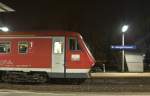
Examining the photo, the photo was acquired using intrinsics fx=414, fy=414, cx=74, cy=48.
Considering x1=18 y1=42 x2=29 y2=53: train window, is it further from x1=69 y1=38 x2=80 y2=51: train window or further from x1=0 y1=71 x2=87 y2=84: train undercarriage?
x1=69 y1=38 x2=80 y2=51: train window

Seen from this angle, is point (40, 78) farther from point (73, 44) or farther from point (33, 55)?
point (73, 44)

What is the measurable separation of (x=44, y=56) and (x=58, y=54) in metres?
0.77

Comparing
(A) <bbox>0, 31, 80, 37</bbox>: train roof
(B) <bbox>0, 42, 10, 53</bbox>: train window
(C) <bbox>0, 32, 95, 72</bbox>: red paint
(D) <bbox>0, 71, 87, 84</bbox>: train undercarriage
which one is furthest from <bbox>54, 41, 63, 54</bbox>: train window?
(B) <bbox>0, 42, 10, 53</bbox>: train window

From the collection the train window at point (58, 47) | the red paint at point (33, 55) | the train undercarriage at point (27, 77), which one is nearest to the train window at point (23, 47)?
the red paint at point (33, 55)

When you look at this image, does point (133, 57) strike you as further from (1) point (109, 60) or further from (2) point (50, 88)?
(2) point (50, 88)

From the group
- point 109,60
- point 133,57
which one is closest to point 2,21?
point 109,60

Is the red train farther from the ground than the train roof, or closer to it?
closer to it

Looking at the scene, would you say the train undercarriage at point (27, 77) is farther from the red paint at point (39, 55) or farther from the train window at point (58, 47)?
the train window at point (58, 47)

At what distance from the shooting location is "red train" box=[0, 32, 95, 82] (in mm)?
21781

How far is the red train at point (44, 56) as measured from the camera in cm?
2178

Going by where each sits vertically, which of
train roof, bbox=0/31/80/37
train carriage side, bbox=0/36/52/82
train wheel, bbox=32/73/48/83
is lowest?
train wheel, bbox=32/73/48/83

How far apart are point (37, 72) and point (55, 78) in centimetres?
102

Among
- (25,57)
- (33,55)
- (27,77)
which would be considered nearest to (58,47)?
(33,55)

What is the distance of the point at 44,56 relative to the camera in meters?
22.0
